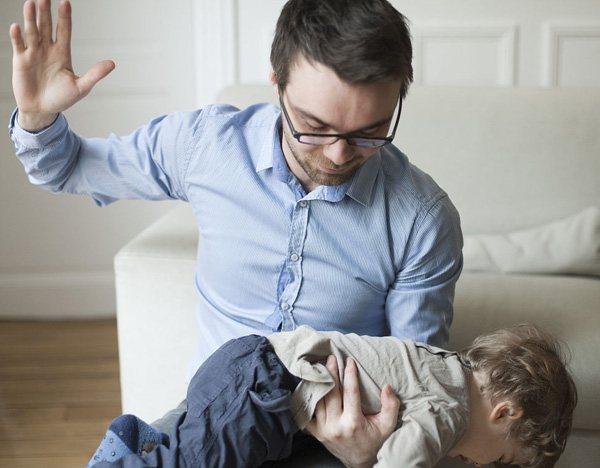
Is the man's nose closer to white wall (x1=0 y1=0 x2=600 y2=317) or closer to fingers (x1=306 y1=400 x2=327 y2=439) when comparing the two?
fingers (x1=306 y1=400 x2=327 y2=439)

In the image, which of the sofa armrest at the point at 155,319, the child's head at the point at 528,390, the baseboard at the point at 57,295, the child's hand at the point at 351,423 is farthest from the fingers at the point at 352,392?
the baseboard at the point at 57,295

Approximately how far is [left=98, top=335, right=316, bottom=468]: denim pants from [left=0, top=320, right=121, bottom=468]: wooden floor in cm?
112

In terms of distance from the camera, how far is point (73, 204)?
341cm

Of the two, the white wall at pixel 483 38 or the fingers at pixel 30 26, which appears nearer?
the fingers at pixel 30 26

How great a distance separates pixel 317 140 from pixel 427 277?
0.37 meters

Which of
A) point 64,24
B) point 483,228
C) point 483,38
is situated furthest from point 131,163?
point 483,38

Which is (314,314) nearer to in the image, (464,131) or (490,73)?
(464,131)

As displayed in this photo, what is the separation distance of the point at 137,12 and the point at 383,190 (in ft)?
6.61

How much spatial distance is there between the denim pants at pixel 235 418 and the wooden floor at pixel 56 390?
1.12 metres

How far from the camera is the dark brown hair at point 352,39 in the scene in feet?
4.33

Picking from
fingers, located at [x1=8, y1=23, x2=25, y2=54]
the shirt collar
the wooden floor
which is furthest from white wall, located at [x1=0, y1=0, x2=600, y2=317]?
fingers, located at [x1=8, y1=23, x2=25, y2=54]

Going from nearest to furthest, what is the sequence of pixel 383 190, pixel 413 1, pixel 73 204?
pixel 383 190
pixel 413 1
pixel 73 204

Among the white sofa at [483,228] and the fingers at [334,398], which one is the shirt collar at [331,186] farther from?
the white sofa at [483,228]

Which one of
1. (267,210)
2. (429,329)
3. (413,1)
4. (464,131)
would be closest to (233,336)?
(267,210)
